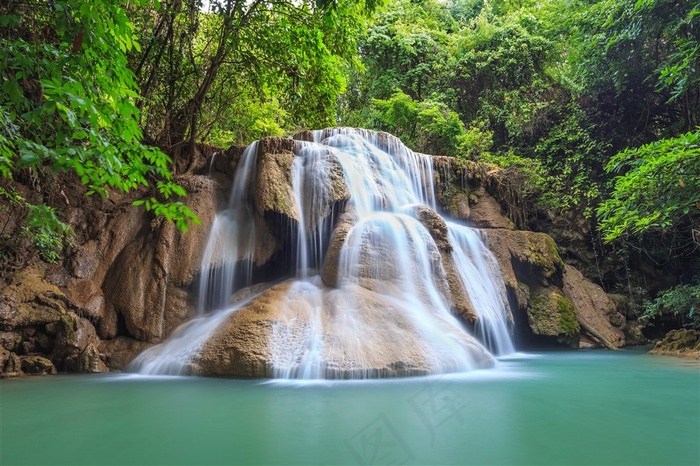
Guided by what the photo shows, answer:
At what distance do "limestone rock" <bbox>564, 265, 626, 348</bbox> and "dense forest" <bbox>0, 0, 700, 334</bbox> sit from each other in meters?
0.88

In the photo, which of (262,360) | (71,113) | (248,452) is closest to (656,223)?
(262,360)

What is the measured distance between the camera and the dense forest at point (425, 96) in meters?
3.90

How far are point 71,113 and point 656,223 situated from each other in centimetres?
943

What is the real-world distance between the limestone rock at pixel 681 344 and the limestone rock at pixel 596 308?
1625mm

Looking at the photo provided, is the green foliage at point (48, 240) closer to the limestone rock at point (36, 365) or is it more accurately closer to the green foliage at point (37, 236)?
the green foliage at point (37, 236)

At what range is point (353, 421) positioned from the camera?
337 centimetres

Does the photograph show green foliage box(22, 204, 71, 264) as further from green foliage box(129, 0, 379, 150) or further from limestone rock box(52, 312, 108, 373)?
green foliage box(129, 0, 379, 150)

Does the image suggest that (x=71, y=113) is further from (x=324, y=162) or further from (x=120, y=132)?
(x=324, y=162)

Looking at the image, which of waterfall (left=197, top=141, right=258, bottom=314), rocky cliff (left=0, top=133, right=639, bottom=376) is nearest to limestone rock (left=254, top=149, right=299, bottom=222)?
rocky cliff (left=0, top=133, right=639, bottom=376)

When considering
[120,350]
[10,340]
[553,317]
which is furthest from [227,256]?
[553,317]

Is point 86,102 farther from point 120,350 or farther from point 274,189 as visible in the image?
point 120,350

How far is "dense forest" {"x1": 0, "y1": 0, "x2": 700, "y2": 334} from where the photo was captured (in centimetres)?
390

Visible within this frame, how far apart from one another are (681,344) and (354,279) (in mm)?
7202

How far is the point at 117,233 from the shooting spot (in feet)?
26.4
